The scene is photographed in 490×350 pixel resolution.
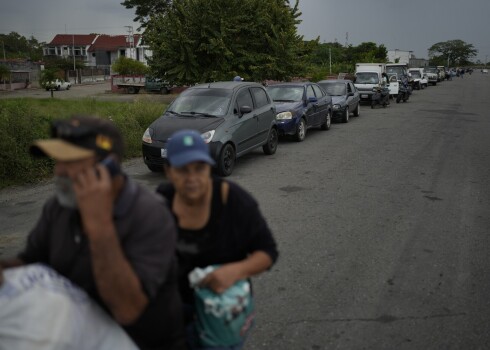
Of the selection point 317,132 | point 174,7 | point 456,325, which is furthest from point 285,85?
point 456,325

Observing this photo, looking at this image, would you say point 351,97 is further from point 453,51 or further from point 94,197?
point 453,51

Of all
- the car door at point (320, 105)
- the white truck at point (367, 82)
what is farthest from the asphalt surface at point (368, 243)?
the white truck at point (367, 82)

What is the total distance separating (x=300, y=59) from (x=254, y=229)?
75.6ft

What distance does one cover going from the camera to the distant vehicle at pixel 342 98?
59.0ft

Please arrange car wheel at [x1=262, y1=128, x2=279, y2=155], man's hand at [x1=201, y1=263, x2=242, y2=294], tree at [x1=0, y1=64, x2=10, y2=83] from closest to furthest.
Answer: man's hand at [x1=201, y1=263, x2=242, y2=294], car wheel at [x1=262, y1=128, x2=279, y2=155], tree at [x1=0, y1=64, x2=10, y2=83]

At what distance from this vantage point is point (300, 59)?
24266mm

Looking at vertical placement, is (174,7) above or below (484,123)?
above

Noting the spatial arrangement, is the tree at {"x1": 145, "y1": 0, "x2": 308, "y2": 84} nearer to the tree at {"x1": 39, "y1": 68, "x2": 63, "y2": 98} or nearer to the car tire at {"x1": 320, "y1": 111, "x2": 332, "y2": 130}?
the car tire at {"x1": 320, "y1": 111, "x2": 332, "y2": 130}

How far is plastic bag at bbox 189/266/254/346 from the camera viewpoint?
6.50 feet

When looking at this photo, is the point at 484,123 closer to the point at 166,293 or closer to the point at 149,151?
the point at 149,151

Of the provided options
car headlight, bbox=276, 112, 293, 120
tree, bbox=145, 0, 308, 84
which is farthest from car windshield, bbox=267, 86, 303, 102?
tree, bbox=145, 0, 308, 84

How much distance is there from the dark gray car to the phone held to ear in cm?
723

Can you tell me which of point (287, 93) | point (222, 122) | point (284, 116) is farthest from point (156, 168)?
point (287, 93)

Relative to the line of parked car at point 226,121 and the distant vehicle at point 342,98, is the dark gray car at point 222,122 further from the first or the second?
the distant vehicle at point 342,98
